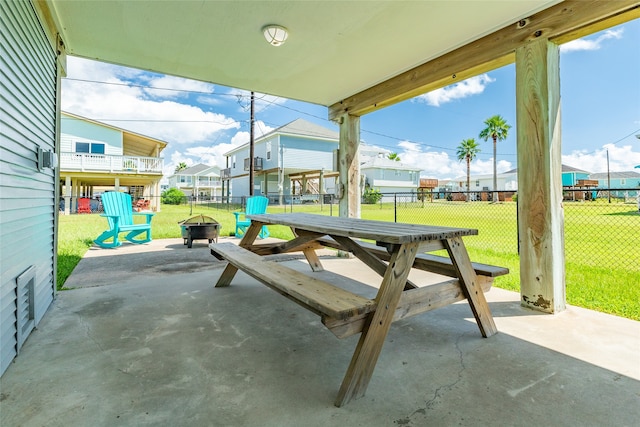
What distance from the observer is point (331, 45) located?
316cm

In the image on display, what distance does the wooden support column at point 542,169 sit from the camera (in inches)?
99.3

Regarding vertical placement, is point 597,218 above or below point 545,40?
below

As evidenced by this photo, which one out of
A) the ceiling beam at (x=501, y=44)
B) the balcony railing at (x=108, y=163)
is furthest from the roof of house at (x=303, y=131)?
the ceiling beam at (x=501, y=44)

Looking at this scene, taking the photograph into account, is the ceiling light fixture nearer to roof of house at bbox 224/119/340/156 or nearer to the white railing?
roof of house at bbox 224/119/340/156

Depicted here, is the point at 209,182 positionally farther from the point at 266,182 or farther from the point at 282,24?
the point at 282,24

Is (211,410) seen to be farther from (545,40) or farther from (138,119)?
(138,119)

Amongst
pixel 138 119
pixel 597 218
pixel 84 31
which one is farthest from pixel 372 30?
pixel 138 119

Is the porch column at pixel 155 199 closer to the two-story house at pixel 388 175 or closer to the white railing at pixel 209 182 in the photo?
the two-story house at pixel 388 175

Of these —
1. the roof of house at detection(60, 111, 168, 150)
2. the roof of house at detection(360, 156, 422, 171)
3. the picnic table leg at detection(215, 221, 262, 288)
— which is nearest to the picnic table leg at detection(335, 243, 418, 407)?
the picnic table leg at detection(215, 221, 262, 288)

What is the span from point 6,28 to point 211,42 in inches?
66.1

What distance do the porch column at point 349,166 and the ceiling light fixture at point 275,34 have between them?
85.9 inches

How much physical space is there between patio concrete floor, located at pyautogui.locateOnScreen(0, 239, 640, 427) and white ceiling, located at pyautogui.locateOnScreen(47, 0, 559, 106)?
2.58 metres

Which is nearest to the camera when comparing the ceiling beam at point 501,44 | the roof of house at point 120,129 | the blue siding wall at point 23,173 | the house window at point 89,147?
the blue siding wall at point 23,173

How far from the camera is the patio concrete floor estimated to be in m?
1.35
